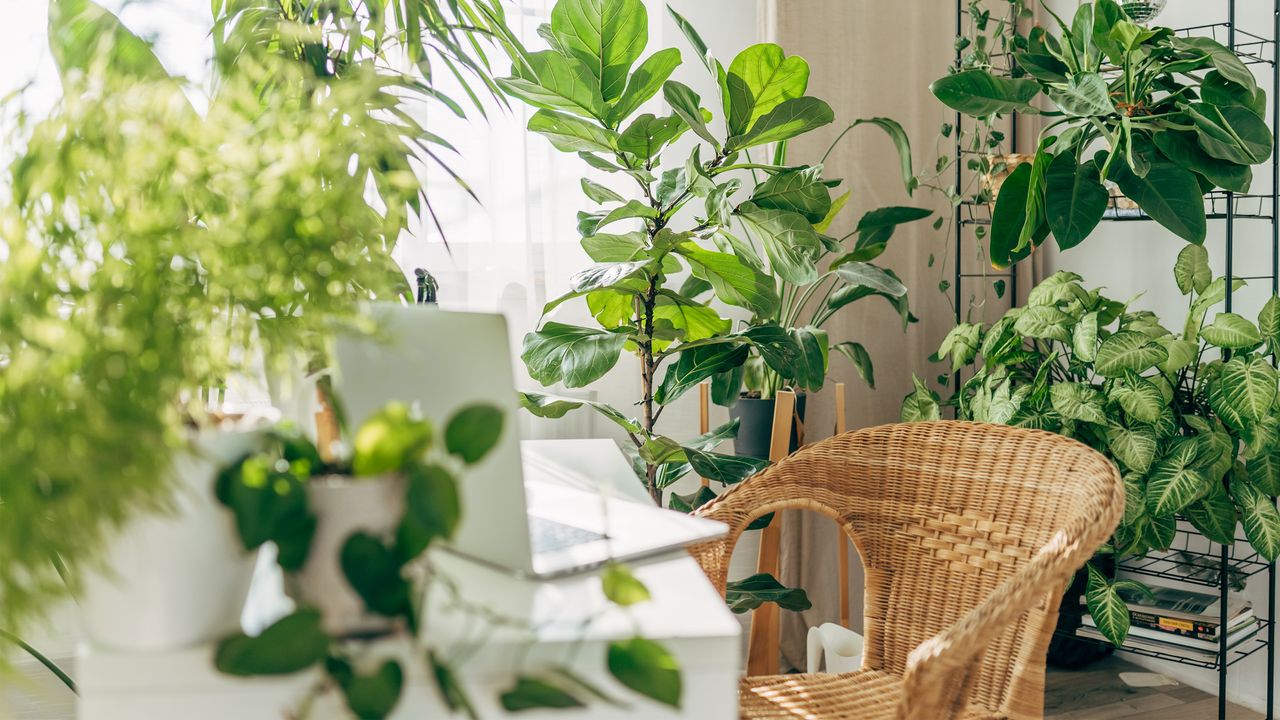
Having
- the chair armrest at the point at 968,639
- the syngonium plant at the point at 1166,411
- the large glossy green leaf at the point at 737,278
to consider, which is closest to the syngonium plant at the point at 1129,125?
the syngonium plant at the point at 1166,411

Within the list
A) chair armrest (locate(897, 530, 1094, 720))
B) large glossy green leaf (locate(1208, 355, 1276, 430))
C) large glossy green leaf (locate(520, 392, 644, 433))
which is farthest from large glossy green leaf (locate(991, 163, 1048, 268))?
chair armrest (locate(897, 530, 1094, 720))

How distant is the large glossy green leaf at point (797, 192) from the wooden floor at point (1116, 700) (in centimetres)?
139

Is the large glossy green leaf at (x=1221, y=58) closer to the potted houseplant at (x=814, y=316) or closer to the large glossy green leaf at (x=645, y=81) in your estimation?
the potted houseplant at (x=814, y=316)

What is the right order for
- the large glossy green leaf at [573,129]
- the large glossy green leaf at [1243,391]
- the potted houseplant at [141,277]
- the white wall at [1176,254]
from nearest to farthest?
the potted houseplant at [141,277], the large glossy green leaf at [573,129], the large glossy green leaf at [1243,391], the white wall at [1176,254]

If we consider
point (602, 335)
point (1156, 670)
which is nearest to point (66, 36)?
point (602, 335)

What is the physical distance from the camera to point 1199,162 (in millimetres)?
1985

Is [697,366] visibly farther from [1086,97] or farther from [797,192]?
[1086,97]

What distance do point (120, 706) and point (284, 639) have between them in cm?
15

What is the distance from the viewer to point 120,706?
1.90 ft

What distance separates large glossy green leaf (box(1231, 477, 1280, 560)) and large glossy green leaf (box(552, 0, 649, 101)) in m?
1.56

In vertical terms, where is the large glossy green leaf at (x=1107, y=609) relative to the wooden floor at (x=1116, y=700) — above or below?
above

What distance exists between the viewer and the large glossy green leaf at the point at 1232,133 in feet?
6.29

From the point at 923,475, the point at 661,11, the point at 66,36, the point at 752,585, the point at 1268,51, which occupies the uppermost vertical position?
the point at 661,11

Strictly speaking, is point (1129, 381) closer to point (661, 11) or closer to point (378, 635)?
point (661, 11)
